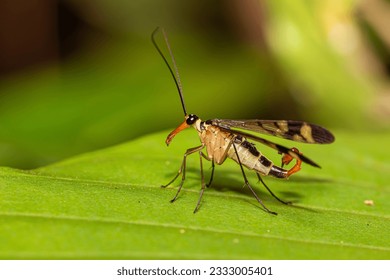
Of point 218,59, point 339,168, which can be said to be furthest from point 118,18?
point 339,168

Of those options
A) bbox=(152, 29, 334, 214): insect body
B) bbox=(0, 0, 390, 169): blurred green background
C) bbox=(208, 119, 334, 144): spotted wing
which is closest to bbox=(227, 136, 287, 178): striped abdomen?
bbox=(152, 29, 334, 214): insect body

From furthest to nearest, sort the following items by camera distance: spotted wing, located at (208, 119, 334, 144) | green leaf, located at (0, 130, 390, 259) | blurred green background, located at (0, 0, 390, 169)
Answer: blurred green background, located at (0, 0, 390, 169)
spotted wing, located at (208, 119, 334, 144)
green leaf, located at (0, 130, 390, 259)

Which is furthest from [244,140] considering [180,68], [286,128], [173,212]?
[180,68]

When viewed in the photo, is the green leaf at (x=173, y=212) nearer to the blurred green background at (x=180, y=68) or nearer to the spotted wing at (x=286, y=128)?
the spotted wing at (x=286, y=128)

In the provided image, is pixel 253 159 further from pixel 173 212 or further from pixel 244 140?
pixel 173 212

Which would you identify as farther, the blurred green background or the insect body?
the blurred green background

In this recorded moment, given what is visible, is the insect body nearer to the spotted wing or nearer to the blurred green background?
the spotted wing
